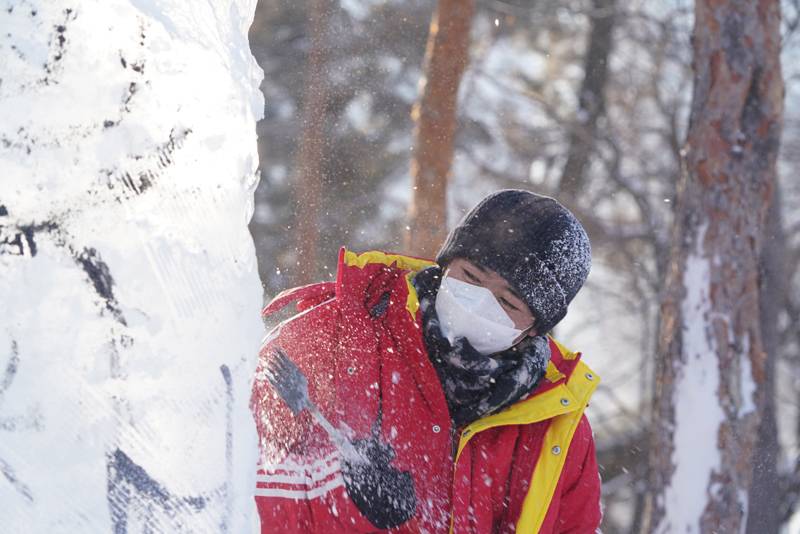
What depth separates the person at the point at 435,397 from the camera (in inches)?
72.3

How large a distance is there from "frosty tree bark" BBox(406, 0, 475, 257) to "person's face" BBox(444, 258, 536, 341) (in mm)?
3787

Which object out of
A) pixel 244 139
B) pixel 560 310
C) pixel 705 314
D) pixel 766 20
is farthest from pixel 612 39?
pixel 244 139

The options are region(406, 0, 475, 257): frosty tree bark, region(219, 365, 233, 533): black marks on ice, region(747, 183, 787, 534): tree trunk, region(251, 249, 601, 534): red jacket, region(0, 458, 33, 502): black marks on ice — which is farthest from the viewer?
region(406, 0, 475, 257): frosty tree bark

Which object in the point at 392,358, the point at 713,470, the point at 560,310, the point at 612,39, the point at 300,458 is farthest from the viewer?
the point at 612,39

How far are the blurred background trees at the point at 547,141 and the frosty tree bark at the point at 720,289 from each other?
123 inches

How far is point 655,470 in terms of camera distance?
16.7ft

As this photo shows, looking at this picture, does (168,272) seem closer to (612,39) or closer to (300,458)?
(300,458)

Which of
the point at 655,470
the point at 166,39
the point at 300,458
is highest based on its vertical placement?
the point at 166,39

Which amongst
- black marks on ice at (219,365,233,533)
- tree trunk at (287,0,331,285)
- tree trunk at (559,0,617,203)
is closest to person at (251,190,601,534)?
black marks on ice at (219,365,233,533)

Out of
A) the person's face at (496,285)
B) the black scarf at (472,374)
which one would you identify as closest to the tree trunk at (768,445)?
the person's face at (496,285)

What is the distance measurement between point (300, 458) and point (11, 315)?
0.88 meters

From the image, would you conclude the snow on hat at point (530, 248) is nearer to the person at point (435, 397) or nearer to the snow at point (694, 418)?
the person at point (435, 397)

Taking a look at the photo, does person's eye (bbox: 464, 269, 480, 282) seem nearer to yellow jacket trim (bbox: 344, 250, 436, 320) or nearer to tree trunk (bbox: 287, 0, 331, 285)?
yellow jacket trim (bbox: 344, 250, 436, 320)

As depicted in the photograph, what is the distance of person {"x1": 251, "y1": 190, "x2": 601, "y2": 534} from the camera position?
6.03 ft
